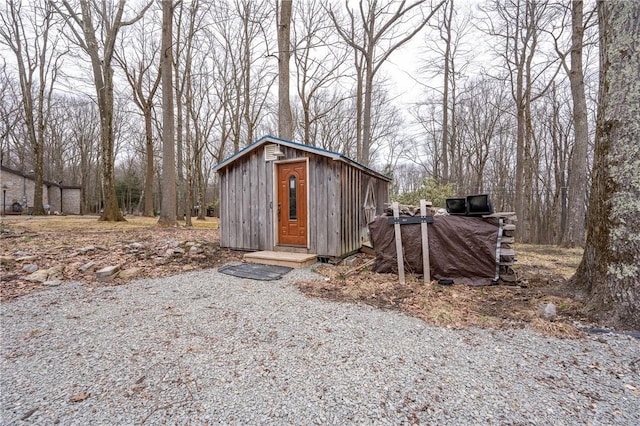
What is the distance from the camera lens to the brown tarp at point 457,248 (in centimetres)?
436

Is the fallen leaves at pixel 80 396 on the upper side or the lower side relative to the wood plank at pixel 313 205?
lower

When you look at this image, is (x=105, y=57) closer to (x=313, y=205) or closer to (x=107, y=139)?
(x=107, y=139)

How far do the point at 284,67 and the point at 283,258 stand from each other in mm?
6238

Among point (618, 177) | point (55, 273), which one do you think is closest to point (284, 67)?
point (55, 273)

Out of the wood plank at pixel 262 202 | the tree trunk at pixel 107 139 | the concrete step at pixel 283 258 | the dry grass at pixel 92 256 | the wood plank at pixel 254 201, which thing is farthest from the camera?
the tree trunk at pixel 107 139

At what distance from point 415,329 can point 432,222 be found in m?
2.23

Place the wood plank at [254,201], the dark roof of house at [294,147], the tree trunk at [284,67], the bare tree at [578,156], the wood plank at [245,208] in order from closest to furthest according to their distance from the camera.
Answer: the dark roof of house at [294,147]
the wood plank at [254,201]
the wood plank at [245,208]
the bare tree at [578,156]
the tree trunk at [284,67]

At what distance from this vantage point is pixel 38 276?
442cm

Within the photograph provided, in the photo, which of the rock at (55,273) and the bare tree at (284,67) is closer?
the rock at (55,273)

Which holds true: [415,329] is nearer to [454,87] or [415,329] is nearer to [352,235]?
[352,235]

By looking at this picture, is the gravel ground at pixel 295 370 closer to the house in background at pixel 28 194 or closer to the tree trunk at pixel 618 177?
the tree trunk at pixel 618 177

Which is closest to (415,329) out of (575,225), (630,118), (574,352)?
(574,352)

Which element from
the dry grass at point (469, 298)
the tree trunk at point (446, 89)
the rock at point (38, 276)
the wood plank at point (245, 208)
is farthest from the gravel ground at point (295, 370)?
the tree trunk at point (446, 89)

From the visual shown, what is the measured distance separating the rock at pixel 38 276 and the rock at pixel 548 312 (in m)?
6.77
